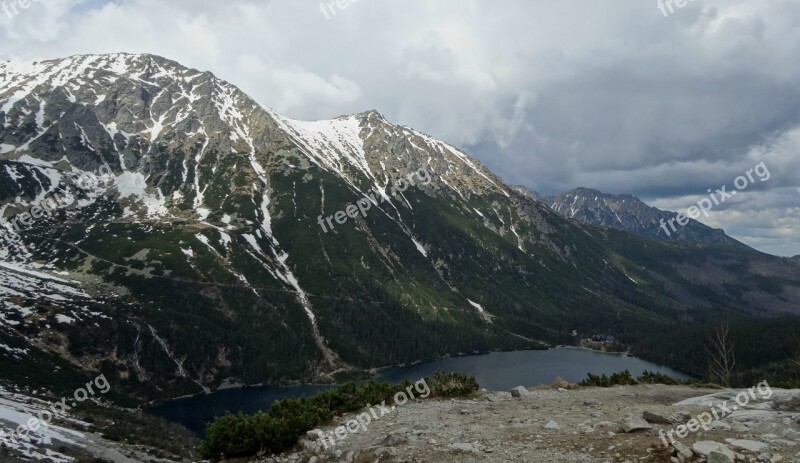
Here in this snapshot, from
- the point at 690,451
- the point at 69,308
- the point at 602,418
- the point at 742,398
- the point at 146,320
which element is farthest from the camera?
the point at 146,320

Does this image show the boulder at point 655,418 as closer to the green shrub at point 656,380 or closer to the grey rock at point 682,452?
the grey rock at point 682,452

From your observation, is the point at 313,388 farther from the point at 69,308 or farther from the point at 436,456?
the point at 436,456

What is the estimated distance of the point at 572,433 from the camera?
14.4 meters

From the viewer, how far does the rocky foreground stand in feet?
38.4

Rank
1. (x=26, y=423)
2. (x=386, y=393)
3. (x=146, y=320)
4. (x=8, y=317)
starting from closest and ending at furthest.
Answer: (x=386, y=393) < (x=26, y=423) < (x=8, y=317) < (x=146, y=320)

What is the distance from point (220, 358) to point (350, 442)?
18511cm

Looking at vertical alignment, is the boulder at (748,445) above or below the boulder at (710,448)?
below

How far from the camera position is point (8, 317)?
472 feet

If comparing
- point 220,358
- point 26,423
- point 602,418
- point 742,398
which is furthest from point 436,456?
point 220,358

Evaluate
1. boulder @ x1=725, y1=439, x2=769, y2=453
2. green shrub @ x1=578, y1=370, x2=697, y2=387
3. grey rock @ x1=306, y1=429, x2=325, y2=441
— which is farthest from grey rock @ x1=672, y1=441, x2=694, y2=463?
green shrub @ x1=578, y1=370, x2=697, y2=387

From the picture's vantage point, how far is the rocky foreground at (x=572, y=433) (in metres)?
11.7

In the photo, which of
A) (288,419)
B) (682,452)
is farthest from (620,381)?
(288,419)

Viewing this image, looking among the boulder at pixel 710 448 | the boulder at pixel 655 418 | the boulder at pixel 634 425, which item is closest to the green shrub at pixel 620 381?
the boulder at pixel 655 418

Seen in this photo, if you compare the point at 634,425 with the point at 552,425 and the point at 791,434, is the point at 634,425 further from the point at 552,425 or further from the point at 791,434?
the point at 791,434
